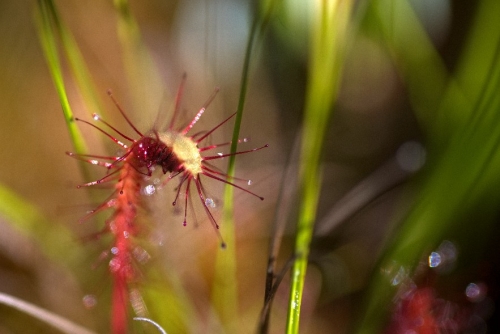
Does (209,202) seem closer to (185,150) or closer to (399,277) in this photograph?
(185,150)

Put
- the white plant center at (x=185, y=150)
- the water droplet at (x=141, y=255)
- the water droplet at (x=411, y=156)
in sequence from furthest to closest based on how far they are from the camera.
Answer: the water droplet at (x=411, y=156) < the water droplet at (x=141, y=255) < the white plant center at (x=185, y=150)

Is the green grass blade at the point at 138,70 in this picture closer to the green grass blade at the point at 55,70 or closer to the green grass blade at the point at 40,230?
the green grass blade at the point at 55,70

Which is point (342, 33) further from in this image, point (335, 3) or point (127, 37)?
point (127, 37)

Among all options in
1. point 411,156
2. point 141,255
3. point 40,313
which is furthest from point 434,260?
point 40,313

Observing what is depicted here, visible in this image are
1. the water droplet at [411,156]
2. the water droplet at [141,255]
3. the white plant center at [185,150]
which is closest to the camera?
the white plant center at [185,150]

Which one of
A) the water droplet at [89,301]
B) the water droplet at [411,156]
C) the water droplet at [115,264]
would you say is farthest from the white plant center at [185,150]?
the water droplet at [411,156]

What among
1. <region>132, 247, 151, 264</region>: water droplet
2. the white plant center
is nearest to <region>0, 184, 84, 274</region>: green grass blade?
<region>132, 247, 151, 264</region>: water droplet
